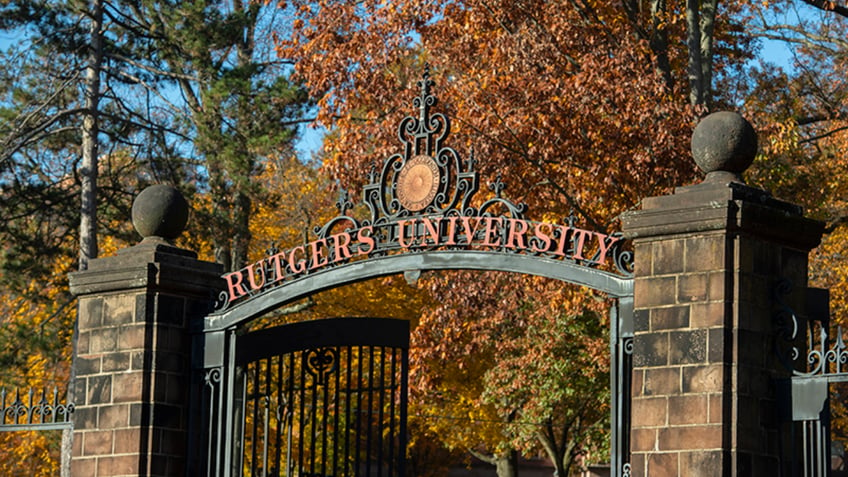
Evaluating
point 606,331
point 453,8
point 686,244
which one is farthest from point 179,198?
point 606,331

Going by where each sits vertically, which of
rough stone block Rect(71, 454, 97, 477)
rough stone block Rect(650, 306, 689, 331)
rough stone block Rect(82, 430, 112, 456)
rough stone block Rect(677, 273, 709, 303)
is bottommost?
rough stone block Rect(71, 454, 97, 477)

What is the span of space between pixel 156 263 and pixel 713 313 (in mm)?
4416

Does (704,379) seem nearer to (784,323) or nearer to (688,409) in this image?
(688,409)

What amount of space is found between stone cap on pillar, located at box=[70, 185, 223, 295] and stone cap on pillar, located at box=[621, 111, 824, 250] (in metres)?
3.66

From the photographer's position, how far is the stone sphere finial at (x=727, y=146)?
8.59 metres

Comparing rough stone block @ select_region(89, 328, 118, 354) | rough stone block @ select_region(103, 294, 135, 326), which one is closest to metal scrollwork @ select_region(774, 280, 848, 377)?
rough stone block @ select_region(103, 294, 135, 326)

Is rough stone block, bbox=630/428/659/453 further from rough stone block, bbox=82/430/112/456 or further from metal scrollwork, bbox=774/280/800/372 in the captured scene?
rough stone block, bbox=82/430/112/456

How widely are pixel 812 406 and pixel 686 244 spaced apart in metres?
1.17

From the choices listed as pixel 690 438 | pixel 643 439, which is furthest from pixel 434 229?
pixel 690 438

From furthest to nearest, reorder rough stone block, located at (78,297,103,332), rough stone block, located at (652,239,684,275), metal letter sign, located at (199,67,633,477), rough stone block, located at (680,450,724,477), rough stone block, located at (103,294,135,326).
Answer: rough stone block, located at (78,297,103,332), rough stone block, located at (103,294,135,326), metal letter sign, located at (199,67,633,477), rough stone block, located at (652,239,684,275), rough stone block, located at (680,450,724,477)

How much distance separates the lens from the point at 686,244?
27.8 feet

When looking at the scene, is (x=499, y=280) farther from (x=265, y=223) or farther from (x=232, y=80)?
(x=265, y=223)

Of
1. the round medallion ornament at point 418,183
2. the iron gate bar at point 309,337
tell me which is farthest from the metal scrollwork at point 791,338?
the iron gate bar at point 309,337

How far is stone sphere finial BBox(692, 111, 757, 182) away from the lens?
8.59 m
